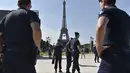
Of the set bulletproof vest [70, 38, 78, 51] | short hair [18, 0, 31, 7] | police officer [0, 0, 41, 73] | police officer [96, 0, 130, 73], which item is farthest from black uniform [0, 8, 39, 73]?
bulletproof vest [70, 38, 78, 51]

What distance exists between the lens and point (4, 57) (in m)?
5.18

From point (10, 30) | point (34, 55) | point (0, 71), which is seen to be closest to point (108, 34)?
point (34, 55)

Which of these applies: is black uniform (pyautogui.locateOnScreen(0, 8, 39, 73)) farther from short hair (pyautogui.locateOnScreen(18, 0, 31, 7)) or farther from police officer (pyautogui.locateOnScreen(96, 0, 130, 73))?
police officer (pyautogui.locateOnScreen(96, 0, 130, 73))

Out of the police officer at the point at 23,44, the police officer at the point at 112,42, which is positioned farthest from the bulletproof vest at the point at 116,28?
the police officer at the point at 23,44

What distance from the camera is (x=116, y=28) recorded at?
471cm

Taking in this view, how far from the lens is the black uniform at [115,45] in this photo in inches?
182

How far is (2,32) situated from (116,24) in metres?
1.74

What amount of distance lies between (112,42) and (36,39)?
1049 mm

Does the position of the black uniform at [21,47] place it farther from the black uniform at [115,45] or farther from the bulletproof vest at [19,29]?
the black uniform at [115,45]

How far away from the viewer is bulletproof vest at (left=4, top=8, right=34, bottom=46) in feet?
16.6

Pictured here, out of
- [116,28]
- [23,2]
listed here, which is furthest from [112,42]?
[23,2]

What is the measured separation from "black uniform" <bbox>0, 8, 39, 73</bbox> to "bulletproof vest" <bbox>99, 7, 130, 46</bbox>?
39.7 inches

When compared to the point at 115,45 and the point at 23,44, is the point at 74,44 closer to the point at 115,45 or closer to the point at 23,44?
the point at 23,44

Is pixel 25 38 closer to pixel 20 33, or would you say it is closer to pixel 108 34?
pixel 20 33
